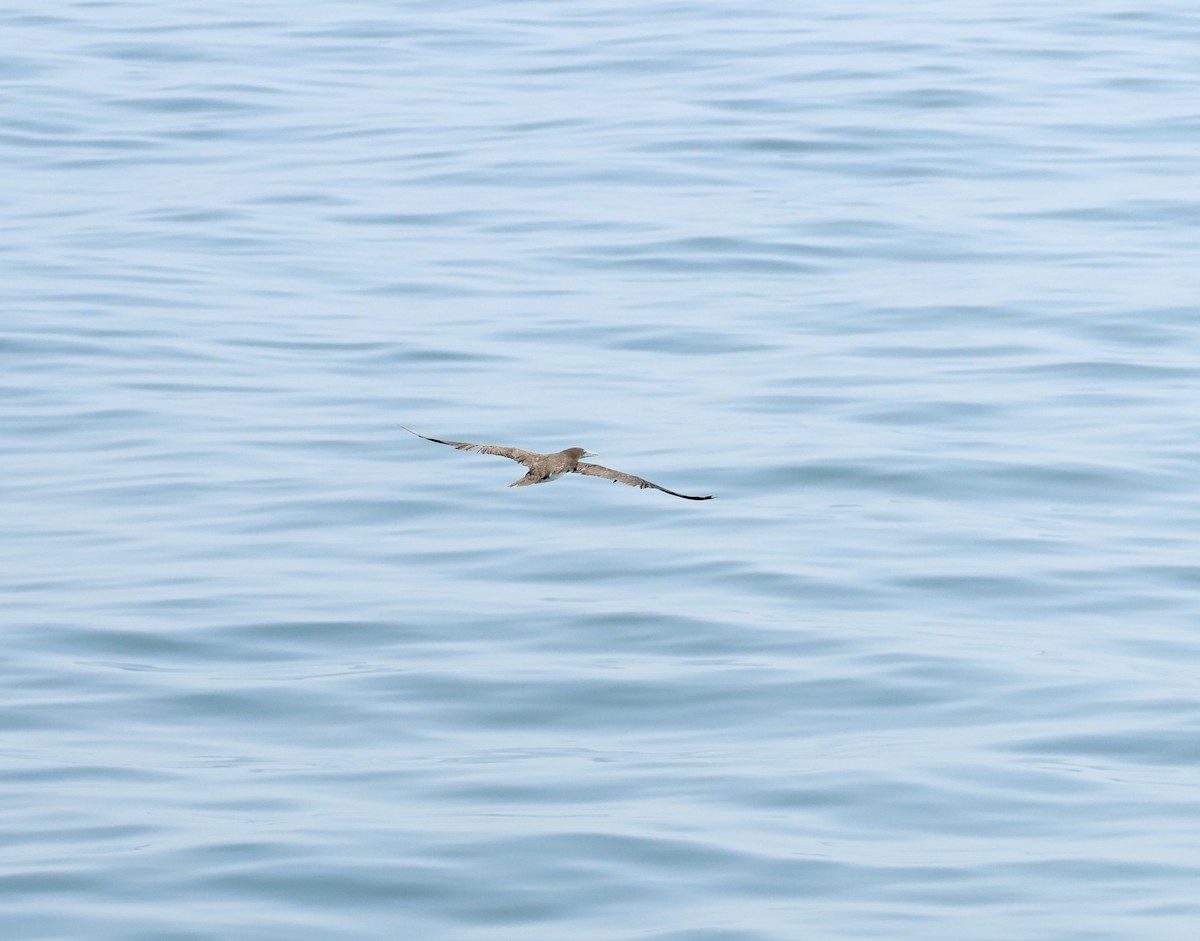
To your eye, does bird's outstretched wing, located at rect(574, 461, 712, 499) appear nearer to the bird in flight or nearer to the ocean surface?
the bird in flight

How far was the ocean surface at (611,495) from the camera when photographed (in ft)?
34.4

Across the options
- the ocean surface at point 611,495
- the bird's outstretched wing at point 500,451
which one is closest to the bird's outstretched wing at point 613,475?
the bird's outstretched wing at point 500,451

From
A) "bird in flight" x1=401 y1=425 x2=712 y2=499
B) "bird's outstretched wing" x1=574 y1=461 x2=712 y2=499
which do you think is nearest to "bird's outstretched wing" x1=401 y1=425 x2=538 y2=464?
"bird in flight" x1=401 y1=425 x2=712 y2=499

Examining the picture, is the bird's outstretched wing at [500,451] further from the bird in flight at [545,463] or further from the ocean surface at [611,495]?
the ocean surface at [611,495]

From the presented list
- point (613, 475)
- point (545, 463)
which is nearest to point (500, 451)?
point (545, 463)

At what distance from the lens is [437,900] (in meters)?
10.1

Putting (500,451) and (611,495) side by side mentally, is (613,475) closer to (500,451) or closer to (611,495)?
(500,451)

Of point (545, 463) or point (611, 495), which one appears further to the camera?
point (611, 495)

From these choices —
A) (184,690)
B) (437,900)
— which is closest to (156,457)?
(184,690)

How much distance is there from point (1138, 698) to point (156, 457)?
6670 millimetres

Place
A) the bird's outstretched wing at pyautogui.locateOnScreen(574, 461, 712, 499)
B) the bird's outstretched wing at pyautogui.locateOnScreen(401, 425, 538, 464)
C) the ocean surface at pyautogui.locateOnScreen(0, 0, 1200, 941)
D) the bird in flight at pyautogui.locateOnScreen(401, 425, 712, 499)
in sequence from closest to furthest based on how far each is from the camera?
the bird's outstretched wing at pyautogui.locateOnScreen(574, 461, 712, 499)
the bird's outstretched wing at pyautogui.locateOnScreen(401, 425, 538, 464)
the bird in flight at pyautogui.locateOnScreen(401, 425, 712, 499)
the ocean surface at pyautogui.locateOnScreen(0, 0, 1200, 941)

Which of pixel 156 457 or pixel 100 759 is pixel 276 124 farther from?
pixel 100 759

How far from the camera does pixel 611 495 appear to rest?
50.5ft

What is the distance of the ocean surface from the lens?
1049 centimetres
